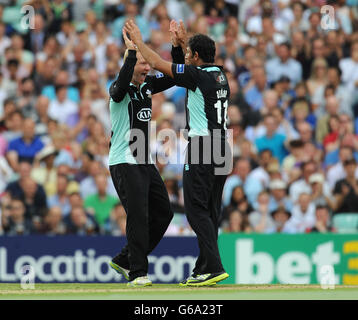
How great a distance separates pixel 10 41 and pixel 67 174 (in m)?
4.00

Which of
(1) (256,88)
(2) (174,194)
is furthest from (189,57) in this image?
(1) (256,88)

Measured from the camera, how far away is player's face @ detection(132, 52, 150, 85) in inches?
404

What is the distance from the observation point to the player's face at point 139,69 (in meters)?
10.2

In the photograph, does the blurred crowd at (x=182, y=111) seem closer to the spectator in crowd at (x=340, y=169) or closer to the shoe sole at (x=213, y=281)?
the spectator in crowd at (x=340, y=169)

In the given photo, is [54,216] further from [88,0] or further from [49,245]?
[88,0]

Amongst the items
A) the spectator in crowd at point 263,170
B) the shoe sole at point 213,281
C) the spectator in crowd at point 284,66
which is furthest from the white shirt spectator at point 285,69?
the shoe sole at point 213,281

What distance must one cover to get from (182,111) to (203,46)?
6.78 metres

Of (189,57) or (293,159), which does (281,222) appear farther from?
(189,57)

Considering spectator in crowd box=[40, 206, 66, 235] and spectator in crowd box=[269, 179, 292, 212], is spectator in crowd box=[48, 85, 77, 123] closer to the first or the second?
spectator in crowd box=[40, 206, 66, 235]

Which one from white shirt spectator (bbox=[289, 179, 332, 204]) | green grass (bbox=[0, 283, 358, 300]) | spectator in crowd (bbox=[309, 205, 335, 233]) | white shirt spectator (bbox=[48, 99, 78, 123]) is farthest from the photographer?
white shirt spectator (bbox=[48, 99, 78, 123])

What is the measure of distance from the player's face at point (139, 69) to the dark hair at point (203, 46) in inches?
20.0

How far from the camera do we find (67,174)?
16.0 m

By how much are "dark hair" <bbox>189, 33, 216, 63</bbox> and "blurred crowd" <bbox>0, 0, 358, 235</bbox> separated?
5220 millimetres

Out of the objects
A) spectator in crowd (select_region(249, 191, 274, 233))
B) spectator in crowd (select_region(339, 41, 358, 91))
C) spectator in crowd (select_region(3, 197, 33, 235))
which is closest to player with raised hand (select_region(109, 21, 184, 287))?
spectator in crowd (select_region(3, 197, 33, 235))
